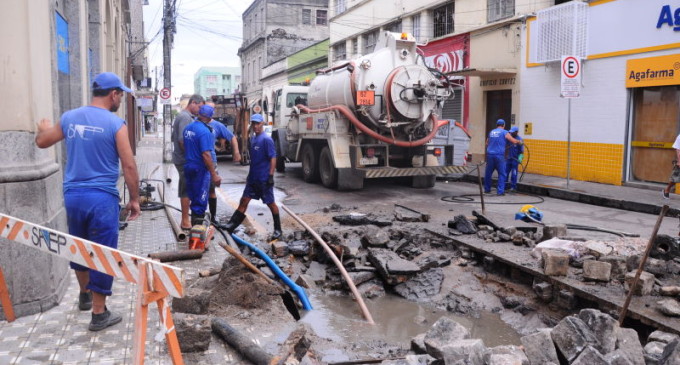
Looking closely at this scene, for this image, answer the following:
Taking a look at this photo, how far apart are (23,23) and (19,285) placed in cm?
195

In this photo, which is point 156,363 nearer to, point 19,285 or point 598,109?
point 19,285

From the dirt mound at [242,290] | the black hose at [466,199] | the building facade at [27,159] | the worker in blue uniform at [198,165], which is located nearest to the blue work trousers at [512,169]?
the black hose at [466,199]

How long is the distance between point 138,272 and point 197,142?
14.0 feet

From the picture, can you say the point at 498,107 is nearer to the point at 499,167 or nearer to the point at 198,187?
the point at 499,167

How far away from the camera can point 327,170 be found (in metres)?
13.3

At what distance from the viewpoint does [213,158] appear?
707cm

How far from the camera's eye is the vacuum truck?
470 inches

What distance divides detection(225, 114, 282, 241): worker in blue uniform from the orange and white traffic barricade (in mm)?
4573

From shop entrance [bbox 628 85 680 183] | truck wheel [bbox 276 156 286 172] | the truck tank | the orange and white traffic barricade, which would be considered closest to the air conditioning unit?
shop entrance [bbox 628 85 680 183]

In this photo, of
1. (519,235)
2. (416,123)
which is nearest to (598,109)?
(416,123)

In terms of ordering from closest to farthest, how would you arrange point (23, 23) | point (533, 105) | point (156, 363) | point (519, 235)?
point (156, 363)
point (23, 23)
point (519, 235)
point (533, 105)

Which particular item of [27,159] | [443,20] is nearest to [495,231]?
[27,159]

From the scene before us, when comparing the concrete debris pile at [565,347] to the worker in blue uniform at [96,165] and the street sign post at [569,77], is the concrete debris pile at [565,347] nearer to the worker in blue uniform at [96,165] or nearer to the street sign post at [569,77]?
the worker in blue uniform at [96,165]

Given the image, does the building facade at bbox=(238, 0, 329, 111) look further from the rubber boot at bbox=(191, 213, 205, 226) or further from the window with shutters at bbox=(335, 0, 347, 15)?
the rubber boot at bbox=(191, 213, 205, 226)
